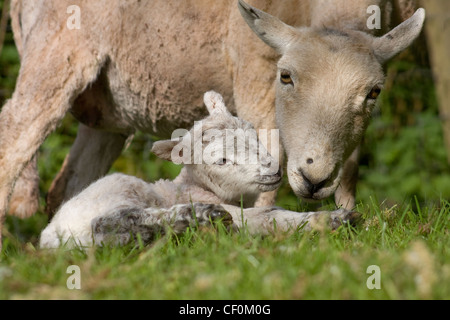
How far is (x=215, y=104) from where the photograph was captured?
4.09 metres

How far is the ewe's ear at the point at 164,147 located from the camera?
391 cm

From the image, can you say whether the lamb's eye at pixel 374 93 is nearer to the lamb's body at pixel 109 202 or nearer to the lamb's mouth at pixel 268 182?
the lamb's mouth at pixel 268 182

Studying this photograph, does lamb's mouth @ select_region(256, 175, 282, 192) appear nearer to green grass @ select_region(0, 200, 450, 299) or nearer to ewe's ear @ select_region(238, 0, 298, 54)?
green grass @ select_region(0, 200, 450, 299)

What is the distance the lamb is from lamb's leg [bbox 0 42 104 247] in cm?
106

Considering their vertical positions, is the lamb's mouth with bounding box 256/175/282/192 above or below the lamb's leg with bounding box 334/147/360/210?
below

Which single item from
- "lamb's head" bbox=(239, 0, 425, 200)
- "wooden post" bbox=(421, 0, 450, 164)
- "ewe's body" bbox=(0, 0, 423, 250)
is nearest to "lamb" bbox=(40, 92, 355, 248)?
"lamb's head" bbox=(239, 0, 425, 200)

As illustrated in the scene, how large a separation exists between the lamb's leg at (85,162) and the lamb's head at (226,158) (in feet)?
7.19

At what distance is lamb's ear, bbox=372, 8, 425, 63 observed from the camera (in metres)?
4.15

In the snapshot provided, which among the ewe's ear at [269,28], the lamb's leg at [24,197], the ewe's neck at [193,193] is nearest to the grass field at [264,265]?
the ewe's neck at [193,193]

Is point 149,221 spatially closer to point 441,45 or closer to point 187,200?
point 187,200

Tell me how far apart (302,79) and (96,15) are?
163cm

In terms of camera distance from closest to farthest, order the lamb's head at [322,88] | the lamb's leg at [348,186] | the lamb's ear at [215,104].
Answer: the lamb's head at [322,88] → the lamb's ear at [215,104] → the lamb's leg at [348,186]

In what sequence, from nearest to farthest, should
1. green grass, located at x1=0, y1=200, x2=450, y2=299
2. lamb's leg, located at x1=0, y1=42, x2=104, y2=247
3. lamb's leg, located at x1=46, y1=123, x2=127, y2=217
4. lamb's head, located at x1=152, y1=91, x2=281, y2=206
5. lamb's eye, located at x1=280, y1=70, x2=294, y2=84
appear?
green grass, located at x1=0, y1=200, x2=450, y2=299, lamb's head, located at x1=152, y1=91, x2=281, y2=206, lamb's eye, located at x1=280, y1=70, x2=294, y2=84, lamb's leg, located at x1=0, y1=42, x2=104, y2=247, lamb's leg, located at x1=46, y1=123, x2=127, y2=217
